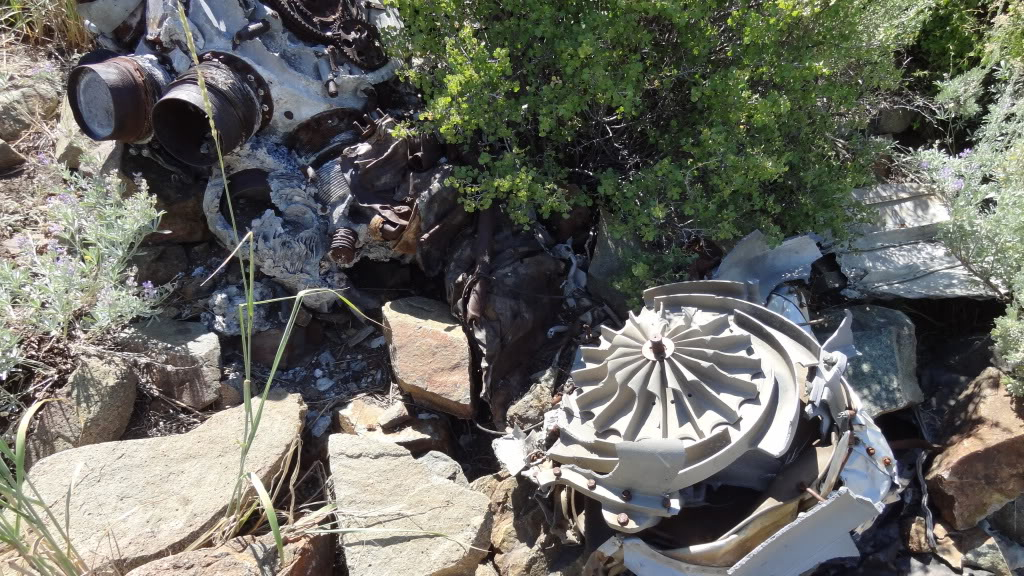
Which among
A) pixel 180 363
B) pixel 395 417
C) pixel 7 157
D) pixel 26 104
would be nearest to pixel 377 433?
pixel 395 417

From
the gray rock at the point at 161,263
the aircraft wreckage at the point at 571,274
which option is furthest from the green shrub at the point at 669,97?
the gray rock at the point at 161,263

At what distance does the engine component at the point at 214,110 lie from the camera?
11.3 ft

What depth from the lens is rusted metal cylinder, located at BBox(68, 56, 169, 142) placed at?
11.3 feet

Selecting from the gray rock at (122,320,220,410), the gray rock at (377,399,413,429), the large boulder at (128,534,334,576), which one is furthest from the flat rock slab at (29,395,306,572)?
the gray rock at (377,399,413,429)

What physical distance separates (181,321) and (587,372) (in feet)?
7.57

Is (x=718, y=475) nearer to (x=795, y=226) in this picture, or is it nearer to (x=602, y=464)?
(x=602, y=464)

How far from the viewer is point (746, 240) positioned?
3.04 meters

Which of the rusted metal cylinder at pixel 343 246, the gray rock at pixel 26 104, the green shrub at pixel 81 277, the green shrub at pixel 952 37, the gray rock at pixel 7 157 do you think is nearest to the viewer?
the green shrub at pixel 81 277

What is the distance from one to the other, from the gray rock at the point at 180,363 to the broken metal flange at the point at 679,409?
184cm

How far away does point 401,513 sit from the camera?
2859mm

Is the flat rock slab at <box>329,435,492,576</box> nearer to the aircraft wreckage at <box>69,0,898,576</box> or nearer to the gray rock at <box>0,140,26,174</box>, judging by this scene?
the aircraft wreckage at <box>69,0,898,576</box>

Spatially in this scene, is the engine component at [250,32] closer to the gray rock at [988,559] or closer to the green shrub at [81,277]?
the green shrub at [81,277]

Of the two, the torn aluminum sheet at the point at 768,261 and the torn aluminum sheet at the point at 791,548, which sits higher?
the torn aluminum sheet at the point at 768,261

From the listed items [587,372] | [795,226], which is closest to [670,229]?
[795,226]
